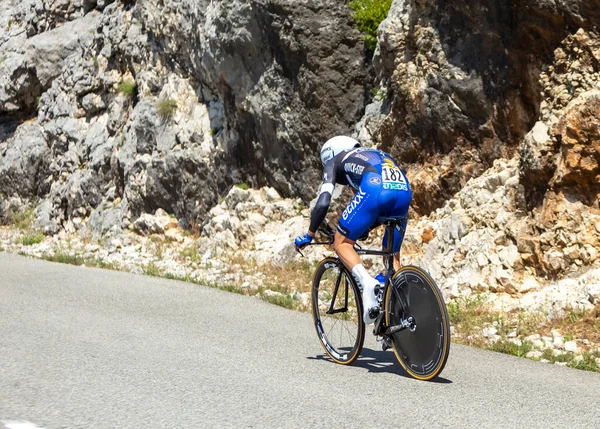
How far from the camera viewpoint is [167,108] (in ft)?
58.0

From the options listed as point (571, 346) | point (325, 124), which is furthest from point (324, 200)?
point (325, 124)

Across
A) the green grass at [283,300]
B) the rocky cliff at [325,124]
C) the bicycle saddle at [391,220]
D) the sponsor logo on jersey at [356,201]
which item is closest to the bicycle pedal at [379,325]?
the bicycle saddle at [391,220]

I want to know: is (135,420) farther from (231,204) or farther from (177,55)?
(177,55)

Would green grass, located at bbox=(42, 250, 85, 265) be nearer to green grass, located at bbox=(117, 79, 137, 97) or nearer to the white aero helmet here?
green grass, located at bbox=(117, 79, 137, 97)

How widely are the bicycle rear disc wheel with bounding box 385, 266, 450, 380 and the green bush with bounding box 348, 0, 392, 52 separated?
8217mm

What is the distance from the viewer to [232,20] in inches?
588

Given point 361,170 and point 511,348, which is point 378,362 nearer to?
point 511,348

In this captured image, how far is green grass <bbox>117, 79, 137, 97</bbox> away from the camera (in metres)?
20.2

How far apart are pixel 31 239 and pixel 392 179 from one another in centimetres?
1518

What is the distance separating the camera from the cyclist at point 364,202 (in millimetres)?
6215

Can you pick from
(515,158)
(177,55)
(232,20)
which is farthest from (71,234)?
(515,158)

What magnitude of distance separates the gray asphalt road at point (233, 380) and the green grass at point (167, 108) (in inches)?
358

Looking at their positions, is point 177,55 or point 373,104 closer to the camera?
point 373,104

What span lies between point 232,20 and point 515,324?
9.19 metres
